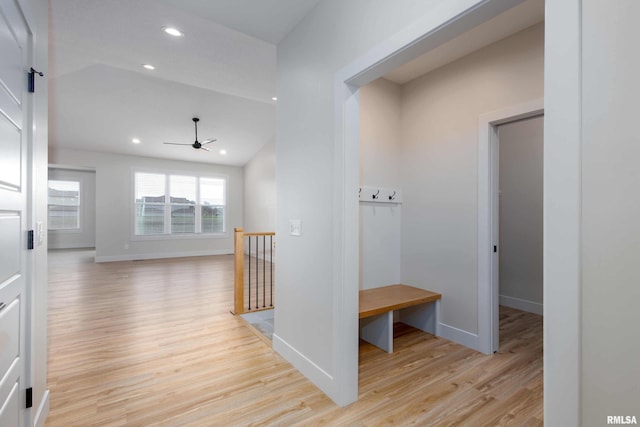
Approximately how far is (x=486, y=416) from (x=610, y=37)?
2.00 metres

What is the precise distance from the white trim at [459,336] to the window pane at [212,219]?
24.5 ft

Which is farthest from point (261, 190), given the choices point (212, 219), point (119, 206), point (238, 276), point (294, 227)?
point (294, 227)

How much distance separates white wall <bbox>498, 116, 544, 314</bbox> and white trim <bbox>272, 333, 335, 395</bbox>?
3.07 metres

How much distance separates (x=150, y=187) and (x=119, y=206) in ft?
2.90

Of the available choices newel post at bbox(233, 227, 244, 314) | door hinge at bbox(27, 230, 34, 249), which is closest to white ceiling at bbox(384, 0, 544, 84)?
newel post at bbox(233, 227, 244, 314)

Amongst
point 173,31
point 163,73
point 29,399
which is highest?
point 163,73

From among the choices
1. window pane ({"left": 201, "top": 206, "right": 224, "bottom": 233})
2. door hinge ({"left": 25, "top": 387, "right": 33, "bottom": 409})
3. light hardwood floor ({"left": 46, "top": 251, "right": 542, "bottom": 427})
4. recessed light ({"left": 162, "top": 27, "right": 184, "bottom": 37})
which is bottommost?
light hardwood floor ({"left": 46, "top": 251, "right": 542, "bottom": 427})

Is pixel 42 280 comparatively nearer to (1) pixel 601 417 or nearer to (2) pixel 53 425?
(2) pixel 53 425

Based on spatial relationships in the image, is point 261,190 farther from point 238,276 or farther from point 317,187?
point 317,187

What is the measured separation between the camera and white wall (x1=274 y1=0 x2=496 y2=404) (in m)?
1.86

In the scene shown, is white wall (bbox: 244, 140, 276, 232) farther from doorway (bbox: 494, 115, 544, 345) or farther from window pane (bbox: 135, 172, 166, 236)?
doorway (bbox: 494, 115, 544, 345)

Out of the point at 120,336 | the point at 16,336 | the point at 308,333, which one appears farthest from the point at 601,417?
the point at 120,336

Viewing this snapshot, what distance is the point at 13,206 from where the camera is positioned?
48.7 inches

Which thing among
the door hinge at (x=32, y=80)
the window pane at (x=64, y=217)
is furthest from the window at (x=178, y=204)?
the door hinge at (x=32, y=80)
